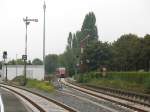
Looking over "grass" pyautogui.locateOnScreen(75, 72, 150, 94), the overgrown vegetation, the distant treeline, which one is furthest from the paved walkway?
the distant treeline

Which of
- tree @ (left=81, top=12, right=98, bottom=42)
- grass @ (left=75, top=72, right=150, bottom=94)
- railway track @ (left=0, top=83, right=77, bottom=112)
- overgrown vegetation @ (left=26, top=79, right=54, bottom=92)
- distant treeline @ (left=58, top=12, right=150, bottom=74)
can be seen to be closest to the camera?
railway track @ (left=0, top=83, right=77, bottom=112)

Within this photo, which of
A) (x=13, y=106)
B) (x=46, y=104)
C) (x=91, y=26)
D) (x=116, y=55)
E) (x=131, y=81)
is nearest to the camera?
(x=13, y=106)

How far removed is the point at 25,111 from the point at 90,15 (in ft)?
423

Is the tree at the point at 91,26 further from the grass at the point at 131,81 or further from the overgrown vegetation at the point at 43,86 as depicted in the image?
the overgrown vegetation at the point at 43,86

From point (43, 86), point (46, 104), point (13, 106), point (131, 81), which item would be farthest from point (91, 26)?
point (13, 106)

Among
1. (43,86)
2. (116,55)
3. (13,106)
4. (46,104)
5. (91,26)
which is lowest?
(46,104)

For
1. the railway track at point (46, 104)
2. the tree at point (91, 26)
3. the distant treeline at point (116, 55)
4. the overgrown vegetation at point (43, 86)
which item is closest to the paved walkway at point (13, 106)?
the railway track at point (46, 104)

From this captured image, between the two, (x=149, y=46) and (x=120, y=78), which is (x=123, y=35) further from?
(x=120, y=78)

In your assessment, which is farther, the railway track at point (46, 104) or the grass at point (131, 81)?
the grass at point (131, 81)

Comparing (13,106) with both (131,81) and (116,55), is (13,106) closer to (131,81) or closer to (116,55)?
(131,81)

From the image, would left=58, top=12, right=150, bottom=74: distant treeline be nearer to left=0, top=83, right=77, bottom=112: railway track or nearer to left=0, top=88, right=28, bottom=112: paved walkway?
left=0, top=83, right=77, bottom=112: railway track

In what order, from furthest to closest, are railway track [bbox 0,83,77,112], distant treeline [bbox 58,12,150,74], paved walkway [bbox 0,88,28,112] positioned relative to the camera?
distant treeline [bbox 58,12,150,74], railway track [bbox 0,83,77,112], paved walkway [bbox 0,88,28,112]

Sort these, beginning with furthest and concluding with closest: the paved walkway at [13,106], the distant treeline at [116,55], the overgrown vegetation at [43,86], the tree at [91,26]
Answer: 1. the tree at [91,26]
2. the distant treeline at [116,55]
3. the overgrown vegetation at [43,86]
4. the paved walkway at [13,106]

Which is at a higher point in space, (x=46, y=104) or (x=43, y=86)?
(x=43, y=86)
